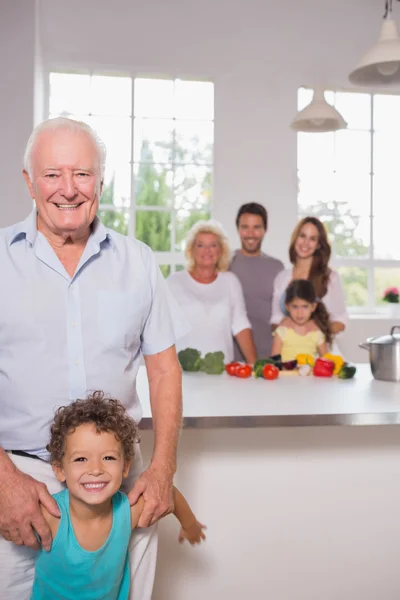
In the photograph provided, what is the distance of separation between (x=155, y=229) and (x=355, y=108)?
2.16 m

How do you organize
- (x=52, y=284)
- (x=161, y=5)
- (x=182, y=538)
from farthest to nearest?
(x=161, y=5)
(x=182, y=538)
(x=52, y=284)

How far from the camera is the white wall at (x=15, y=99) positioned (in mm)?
Result: 4969

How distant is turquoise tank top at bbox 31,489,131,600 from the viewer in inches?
55.1

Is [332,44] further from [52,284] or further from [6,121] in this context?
[52,284]

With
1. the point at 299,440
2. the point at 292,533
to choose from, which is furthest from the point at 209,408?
the point at 292,533

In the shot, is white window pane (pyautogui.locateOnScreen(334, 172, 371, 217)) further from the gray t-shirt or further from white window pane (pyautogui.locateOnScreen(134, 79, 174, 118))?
the gray t-shirt

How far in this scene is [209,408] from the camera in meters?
2.01

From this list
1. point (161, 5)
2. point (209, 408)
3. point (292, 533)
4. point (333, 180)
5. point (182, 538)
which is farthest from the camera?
point (333, 180)

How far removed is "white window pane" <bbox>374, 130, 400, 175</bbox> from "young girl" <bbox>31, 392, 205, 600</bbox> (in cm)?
534

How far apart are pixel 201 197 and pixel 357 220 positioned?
147 cm

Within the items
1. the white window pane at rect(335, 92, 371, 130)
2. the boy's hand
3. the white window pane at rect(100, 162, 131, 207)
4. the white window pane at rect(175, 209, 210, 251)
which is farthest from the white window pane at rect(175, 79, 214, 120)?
the boy's hand

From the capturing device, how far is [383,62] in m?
2.83

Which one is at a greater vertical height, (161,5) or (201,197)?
(161,5)

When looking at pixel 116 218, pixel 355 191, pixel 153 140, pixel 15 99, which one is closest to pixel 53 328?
pixel 15 99
